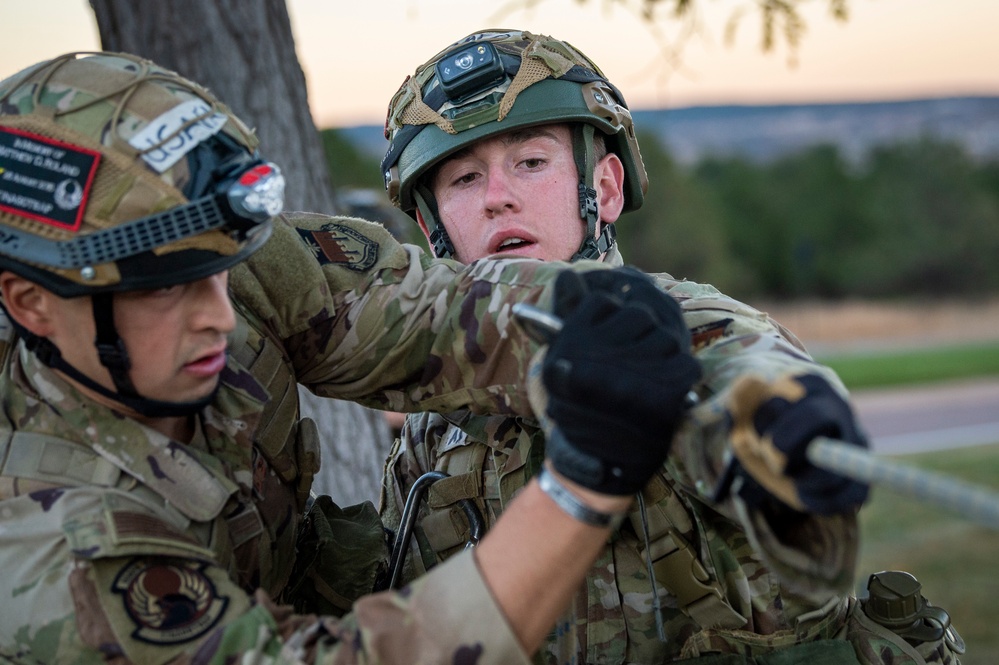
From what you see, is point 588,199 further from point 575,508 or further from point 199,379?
point 575,508

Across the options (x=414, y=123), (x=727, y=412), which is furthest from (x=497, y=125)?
(x=727, y=412)

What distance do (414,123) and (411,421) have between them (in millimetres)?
997

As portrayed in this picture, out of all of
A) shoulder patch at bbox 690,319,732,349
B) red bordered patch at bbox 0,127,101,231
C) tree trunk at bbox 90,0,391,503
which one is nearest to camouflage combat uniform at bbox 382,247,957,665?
shoulder patch at bbox 690,319,732,349

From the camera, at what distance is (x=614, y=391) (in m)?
2.02

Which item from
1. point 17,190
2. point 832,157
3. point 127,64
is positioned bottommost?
point 832,157

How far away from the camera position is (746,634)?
299 cm

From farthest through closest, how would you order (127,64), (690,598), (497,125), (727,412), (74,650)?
(497,125), (690,598), (127,64), (74,650), (727,412)

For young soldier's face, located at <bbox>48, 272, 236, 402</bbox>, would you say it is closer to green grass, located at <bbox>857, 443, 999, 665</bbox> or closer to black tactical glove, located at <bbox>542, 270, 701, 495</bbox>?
black tactical glove, located at <bbox>542, 270, 701, 495</bbox>

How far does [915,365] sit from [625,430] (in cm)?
2950

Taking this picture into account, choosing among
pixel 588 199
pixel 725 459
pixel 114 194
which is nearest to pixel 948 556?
pixel 588 199

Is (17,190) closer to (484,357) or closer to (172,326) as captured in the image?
(172,326)

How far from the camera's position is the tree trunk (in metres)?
4.65

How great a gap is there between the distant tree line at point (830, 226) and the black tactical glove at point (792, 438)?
50.2 meters

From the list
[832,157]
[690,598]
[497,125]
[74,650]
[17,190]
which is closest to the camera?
[74,650]
